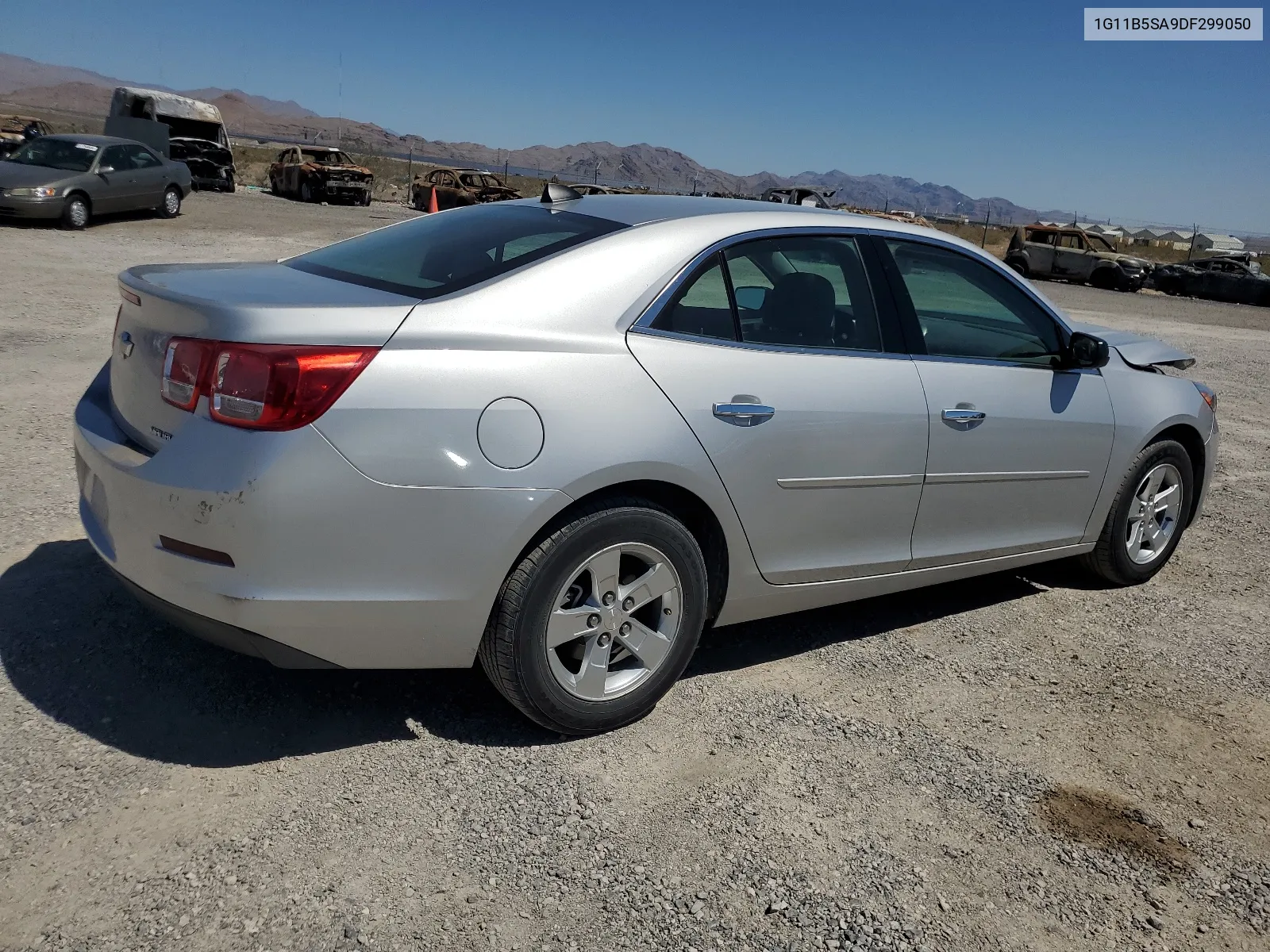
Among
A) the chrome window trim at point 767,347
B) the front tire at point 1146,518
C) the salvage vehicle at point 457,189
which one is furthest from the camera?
the salvage vehicle at point 457,189

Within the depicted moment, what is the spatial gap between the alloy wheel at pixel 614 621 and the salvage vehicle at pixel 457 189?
3016 centimetres

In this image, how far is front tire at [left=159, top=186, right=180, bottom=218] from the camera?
70.5 feet

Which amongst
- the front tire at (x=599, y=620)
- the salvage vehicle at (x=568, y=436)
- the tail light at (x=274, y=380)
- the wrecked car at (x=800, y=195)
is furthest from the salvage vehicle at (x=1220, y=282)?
the tail light at (x=274, y=380)

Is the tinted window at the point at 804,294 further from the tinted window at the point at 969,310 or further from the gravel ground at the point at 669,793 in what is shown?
the gravel ground at the point at 669,793

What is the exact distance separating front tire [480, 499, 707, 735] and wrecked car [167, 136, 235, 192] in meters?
32.7

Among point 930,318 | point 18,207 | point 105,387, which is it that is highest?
point 930,318

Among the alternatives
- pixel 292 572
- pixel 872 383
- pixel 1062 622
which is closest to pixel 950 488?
pixel 872 383

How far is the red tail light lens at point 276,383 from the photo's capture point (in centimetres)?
278

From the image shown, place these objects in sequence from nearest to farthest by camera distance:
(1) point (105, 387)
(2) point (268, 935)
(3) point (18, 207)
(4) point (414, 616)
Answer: (2) point (268, 935) < (4) point (414, 616) < (1) point (105, 387) < (3) point (18, 207)

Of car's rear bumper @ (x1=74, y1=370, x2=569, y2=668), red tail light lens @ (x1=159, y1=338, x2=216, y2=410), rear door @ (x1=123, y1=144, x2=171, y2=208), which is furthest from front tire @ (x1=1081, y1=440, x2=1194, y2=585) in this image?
rear door @ (x1=123, y1=144, x2=171, y2=208)

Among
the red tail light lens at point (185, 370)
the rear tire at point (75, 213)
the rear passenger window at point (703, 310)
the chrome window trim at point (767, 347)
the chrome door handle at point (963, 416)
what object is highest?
the rear passenger window at point (703, 310)

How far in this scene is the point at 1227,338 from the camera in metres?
18.8

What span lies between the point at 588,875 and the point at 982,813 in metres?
1.25

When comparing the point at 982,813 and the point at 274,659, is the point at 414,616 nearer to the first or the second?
the point at 274,659
